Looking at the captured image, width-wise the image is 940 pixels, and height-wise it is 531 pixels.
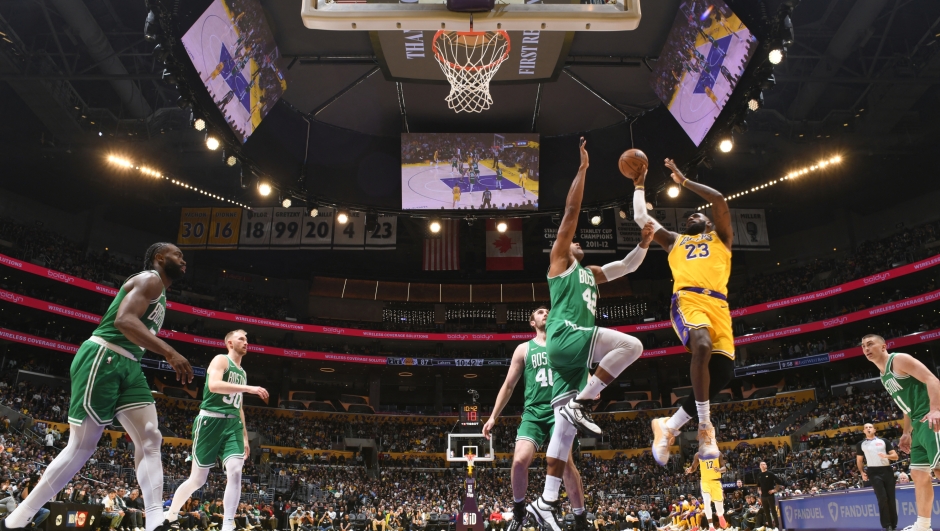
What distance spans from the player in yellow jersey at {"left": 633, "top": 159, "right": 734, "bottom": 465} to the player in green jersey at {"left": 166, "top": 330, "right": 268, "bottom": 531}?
171 inches

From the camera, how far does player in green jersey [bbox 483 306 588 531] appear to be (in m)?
5.46

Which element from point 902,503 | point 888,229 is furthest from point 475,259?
point 902,503

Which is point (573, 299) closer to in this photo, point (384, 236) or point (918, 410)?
point (918, 410)

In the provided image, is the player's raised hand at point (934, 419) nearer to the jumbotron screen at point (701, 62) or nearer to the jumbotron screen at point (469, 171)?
the jumbotron screen at point (701, 62)

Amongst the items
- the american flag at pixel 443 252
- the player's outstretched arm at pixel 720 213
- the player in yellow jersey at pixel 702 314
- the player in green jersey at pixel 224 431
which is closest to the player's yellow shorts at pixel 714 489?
the player in yellow jersey at pixel 702 314

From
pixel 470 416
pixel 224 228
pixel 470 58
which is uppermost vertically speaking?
pixel 224 228

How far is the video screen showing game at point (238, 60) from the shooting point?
11.8 meters

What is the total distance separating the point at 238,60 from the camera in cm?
1283

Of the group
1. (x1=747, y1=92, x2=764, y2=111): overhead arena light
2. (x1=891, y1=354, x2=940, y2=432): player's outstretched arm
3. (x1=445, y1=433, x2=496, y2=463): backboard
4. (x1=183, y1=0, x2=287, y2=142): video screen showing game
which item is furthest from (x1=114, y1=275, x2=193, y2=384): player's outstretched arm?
(x1=445, y1=433, x2=496, y2=463): backboard

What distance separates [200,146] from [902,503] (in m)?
25.2

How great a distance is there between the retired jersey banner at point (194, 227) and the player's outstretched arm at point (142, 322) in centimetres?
2554

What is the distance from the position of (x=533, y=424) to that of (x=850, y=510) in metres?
5.97

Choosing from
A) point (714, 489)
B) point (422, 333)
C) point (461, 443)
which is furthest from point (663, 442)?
point (422, 333)

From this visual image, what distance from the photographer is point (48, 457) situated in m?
19.4
